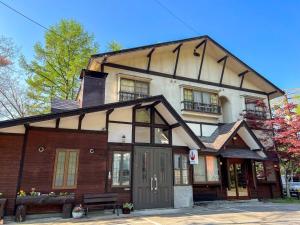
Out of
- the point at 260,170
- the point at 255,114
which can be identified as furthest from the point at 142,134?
the point at 255,114

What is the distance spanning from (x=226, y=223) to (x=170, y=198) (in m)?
3.40

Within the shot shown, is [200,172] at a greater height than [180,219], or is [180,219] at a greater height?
[200,172]

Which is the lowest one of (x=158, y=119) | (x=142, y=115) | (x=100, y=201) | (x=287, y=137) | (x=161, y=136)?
(x=100, y=201)

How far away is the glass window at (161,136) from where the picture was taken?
1128 cm

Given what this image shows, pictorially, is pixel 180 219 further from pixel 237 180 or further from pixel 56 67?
pixel 56 67

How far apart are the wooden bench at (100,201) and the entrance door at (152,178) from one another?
991 millimetres

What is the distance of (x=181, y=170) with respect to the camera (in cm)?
A: 1134

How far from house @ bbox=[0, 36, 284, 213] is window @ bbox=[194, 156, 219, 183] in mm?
56

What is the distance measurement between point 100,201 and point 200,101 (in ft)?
30.4

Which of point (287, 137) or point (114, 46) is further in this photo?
point (114, 46)

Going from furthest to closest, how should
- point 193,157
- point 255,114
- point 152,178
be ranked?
point 255,114, point 193,157, point 152,178

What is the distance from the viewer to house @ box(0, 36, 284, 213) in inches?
349

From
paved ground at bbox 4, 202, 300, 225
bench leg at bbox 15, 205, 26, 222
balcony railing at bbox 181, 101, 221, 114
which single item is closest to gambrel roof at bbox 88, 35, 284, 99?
balcony railing at bbox 181, 101, 221, 114

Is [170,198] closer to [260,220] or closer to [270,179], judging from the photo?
[260,220]
